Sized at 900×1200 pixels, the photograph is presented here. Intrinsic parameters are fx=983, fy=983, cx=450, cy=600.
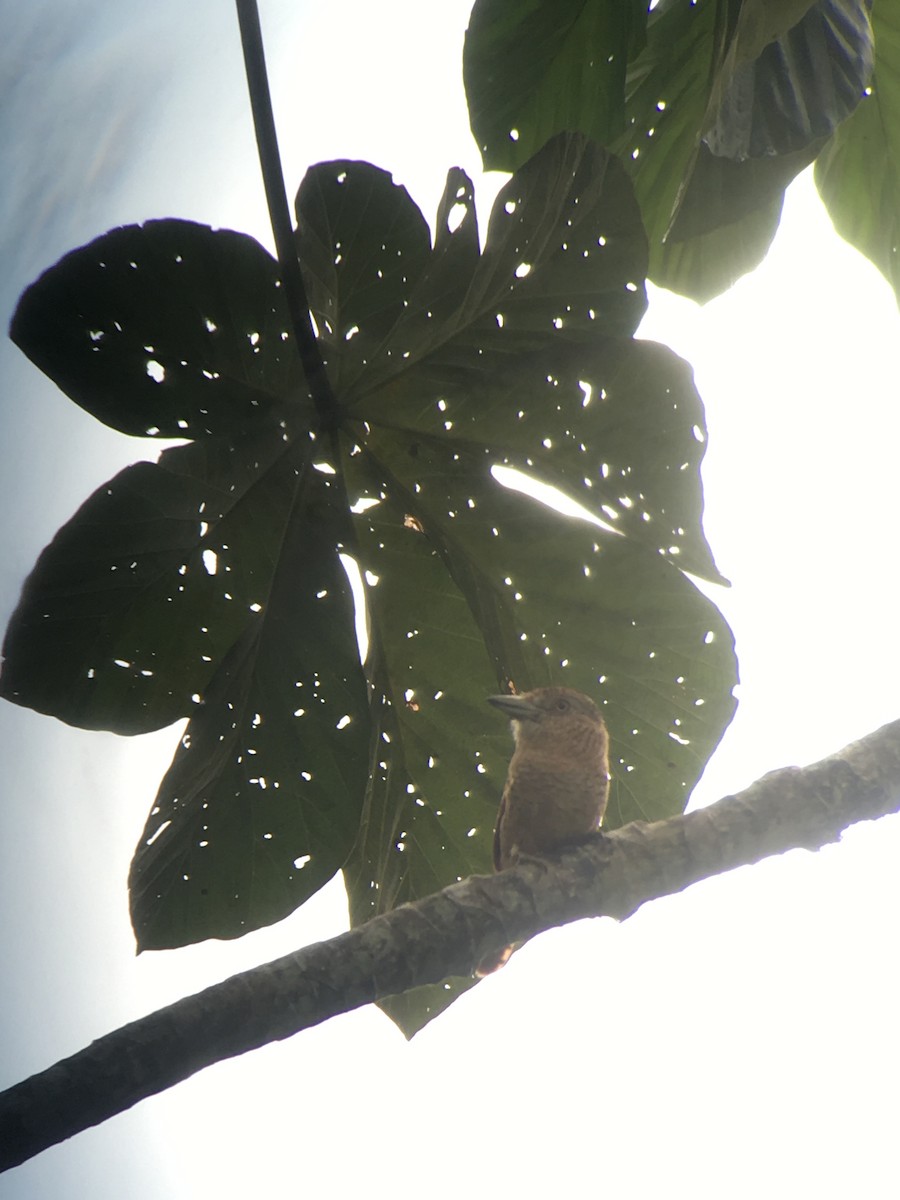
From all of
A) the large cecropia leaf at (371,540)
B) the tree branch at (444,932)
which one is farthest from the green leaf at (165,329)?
the tree branch at (444,932)

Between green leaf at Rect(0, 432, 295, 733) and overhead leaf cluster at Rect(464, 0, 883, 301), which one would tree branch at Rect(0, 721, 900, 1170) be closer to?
green leaf at Rect(0, 432, 295, 733)

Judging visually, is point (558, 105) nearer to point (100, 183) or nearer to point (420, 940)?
point (100, 183)

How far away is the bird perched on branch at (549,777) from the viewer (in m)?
1.52

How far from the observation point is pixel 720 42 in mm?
1609

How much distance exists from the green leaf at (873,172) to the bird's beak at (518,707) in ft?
4.74

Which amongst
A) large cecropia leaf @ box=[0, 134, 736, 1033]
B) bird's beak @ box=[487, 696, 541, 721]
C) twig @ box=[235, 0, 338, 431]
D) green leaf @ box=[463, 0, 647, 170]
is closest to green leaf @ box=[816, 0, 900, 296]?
green leaf @ box=[463, 0, 647, 170]

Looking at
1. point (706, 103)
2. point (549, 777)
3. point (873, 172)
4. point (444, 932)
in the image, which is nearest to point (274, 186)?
point (706, 103)

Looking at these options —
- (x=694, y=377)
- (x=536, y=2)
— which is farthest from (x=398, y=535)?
(x=536, y=2)

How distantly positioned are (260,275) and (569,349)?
0.58 m

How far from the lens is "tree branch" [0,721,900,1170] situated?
980mm

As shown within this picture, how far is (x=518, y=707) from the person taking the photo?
1.60 metres

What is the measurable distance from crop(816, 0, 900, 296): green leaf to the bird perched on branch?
1424mm

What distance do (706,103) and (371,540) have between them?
1.14 meters

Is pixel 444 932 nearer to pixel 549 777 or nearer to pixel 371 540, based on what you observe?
pixel 549 777
